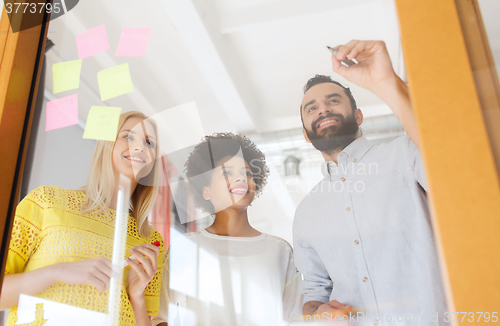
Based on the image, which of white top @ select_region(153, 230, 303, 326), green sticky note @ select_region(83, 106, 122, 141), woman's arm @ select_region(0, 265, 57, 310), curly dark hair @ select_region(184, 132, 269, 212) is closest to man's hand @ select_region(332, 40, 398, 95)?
curly dark hair @ select_region(184, 132, 269, 212)

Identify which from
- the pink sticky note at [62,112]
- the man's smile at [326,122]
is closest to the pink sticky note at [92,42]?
the pink sticky note at [62,112]

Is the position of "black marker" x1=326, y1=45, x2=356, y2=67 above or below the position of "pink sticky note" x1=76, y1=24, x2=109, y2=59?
below

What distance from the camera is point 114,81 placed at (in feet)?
3.61

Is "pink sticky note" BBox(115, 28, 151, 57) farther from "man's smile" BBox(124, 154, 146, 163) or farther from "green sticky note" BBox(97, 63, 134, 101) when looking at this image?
"man's smile" BBox(124, 154, 146, 163)

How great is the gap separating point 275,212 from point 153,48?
63cm

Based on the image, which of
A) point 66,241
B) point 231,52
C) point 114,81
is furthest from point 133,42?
point 66,241

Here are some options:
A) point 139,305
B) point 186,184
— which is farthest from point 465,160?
point 139,305

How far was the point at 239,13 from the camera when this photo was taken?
959mm

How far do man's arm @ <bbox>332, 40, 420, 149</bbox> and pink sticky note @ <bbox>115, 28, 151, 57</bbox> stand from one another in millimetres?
584

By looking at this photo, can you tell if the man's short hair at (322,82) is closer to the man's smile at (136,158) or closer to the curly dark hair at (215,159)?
the curly dark hair at (215,159)

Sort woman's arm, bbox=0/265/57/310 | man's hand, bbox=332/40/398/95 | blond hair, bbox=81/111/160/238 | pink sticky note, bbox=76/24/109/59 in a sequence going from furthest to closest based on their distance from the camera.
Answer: pink sticky note, bbox=76/24/109/59, blond hair, bbox=81/111/160/238, woman's arm, bbox=0/265/57/310, man's hand, bbox=332/40/398/95

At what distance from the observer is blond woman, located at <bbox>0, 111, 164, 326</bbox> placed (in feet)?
3.06

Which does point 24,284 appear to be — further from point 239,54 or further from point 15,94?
point 239,54

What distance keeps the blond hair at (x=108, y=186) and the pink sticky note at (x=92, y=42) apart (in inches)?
9.4
